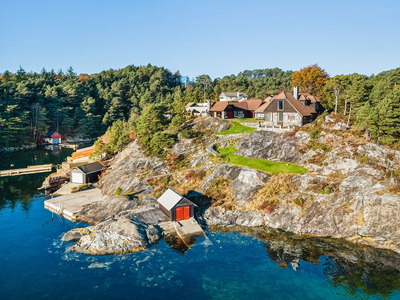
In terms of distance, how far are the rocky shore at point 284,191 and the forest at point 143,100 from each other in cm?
746

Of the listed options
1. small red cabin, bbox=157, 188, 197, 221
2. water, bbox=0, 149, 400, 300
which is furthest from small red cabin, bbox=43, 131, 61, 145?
small red cabin, bbox=157, 188, 197, 221

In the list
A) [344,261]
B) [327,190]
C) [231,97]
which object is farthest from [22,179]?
[344,261]

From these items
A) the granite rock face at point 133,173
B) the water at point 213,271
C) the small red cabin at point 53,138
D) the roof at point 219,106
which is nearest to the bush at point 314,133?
the water at point 213,271

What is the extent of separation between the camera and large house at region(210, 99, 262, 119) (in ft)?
268

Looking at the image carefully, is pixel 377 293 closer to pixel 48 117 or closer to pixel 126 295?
pixel 126 295

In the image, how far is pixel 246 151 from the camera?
5944cm

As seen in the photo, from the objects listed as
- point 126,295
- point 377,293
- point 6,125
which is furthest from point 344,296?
point 6,125

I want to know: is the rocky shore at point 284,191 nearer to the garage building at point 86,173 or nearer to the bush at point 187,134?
the garage building at point 86,173

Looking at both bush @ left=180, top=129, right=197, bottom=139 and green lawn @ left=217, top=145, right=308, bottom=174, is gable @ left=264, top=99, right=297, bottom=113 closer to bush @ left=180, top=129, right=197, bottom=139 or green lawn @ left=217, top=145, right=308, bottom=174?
green lawn @ left=217, top=145, right=308, bottom=174

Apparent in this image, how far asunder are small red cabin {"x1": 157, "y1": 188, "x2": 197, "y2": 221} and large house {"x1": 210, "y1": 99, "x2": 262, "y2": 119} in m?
41.6

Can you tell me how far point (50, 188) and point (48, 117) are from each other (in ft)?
270

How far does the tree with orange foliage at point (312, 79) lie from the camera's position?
279 ft

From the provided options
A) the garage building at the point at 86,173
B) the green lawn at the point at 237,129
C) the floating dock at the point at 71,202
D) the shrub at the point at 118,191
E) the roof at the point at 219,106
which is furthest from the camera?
the roof at the point at 219,106

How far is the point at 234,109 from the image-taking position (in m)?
84.0
